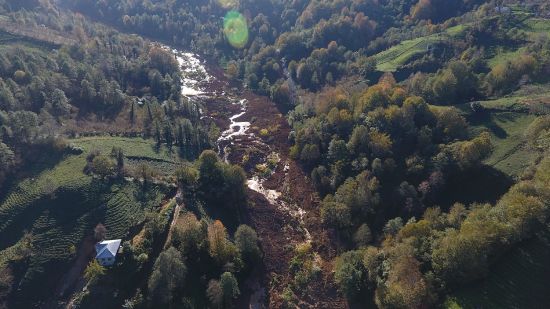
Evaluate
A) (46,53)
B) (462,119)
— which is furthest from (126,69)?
(462,119)

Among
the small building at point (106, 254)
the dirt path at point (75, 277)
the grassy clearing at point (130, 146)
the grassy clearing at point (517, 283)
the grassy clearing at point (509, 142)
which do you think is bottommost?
the dirt path at point (75, 277)

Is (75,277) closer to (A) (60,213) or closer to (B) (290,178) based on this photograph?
(A) (60,213)

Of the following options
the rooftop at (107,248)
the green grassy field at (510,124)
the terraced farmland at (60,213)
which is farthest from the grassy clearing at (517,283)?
the terraced farmland at (60,213)

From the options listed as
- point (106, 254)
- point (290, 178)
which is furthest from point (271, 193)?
point (106, 254)

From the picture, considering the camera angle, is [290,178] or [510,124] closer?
[510,124]

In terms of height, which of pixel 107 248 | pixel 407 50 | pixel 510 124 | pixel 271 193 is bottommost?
pixel 271 193

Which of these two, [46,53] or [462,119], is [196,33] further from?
[462,119]

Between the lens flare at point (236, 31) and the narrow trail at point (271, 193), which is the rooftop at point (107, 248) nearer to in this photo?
the narrow trail at point (271, 193)
